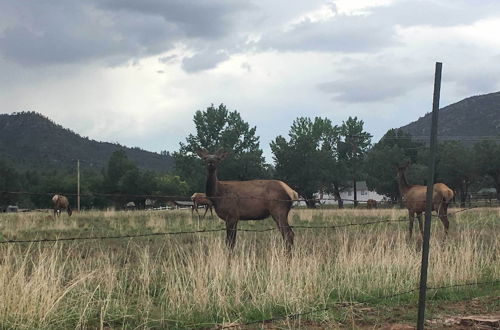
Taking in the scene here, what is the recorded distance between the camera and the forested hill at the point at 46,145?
422 ft

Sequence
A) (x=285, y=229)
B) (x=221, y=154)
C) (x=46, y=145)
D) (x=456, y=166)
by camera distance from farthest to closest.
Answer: (x=46, y=145) < (x=456, y=166) < (x=221, y=154) < (x=285, y=229)

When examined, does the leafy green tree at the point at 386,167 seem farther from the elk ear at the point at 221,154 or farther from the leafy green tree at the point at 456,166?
the elk ear at the point at 221,154

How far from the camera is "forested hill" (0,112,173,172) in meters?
128

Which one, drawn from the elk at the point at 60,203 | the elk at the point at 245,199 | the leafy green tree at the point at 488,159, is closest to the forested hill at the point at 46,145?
the leafy green tree at the point at 488,159

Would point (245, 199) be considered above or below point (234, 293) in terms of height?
above

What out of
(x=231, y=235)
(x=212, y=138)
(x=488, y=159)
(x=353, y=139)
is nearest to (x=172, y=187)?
(x=212, y=138)

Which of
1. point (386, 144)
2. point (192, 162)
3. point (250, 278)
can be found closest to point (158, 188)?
point (192, 162)

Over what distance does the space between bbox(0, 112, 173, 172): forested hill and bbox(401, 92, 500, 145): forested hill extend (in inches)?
2782

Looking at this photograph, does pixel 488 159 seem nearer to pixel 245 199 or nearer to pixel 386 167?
pixel 386 167

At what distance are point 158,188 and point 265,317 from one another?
252ft

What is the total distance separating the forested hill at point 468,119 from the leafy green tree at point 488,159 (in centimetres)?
6949

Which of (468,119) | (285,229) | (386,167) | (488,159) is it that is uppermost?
(468,119)

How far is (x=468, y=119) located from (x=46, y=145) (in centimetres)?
10651

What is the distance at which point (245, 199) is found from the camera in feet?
38.4
